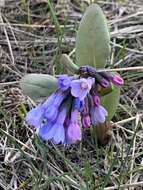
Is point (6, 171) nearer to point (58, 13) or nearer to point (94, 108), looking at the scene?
point (94, 108)

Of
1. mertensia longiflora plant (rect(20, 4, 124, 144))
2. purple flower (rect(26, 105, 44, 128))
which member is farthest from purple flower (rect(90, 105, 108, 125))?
purple flower (rect(26, 105, 44, 128))

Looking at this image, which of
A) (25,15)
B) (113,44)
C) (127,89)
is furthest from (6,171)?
(25,15)

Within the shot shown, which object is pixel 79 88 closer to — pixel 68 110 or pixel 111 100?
pixel 68 110

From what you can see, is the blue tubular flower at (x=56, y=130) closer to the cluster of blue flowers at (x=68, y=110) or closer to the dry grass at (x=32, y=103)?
the cluster of blue flowers at (x=68, y=110)

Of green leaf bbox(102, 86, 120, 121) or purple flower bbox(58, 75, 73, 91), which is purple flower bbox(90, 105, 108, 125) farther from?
green leaf bbox(102, 86, 120, 121)

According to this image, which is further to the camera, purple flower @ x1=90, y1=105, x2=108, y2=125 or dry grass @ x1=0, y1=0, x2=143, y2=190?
dry grass @ x1=0, y1=0, x2=143, y2=190

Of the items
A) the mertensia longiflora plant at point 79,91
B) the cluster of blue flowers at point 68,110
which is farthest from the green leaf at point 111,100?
the cluster of blue flowers at point 68,110
